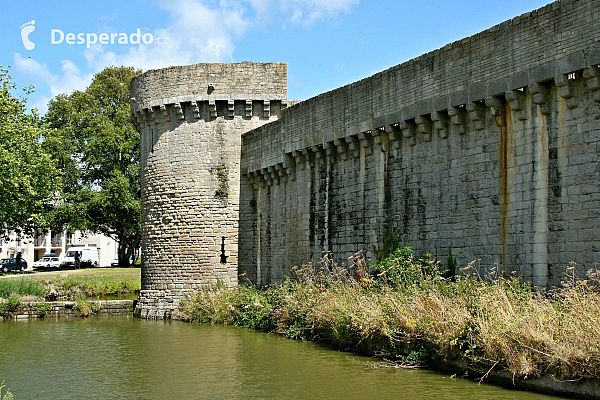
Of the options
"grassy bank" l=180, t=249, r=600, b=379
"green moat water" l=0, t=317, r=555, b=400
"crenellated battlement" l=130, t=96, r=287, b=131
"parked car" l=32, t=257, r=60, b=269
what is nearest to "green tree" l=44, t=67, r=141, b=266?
"parked car" l=32, t=257, r=60, b=269

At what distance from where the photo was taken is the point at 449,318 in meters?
10.4

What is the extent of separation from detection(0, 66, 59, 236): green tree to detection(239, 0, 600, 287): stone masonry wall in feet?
45.6

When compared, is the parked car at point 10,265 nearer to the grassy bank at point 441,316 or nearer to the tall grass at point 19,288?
the tall grass at point 19,288

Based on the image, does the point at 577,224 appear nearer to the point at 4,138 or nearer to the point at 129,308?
the point at 129,308

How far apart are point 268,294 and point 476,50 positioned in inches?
315

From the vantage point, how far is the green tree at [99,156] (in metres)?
36.9

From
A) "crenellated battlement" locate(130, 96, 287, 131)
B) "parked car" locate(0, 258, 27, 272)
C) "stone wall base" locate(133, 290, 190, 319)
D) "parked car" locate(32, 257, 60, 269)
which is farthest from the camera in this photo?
"parked car" locate(32, 257, 60, 269)

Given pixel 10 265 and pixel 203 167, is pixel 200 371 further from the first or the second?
pixel 10 265

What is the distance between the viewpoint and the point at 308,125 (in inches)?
676

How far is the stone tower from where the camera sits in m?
20.2

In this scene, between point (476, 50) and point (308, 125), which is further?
point (308, 125)

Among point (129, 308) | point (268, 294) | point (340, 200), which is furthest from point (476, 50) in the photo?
point (129, 308)

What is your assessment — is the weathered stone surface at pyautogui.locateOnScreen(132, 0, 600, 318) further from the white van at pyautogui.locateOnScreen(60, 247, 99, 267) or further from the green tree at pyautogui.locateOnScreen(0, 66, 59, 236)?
the white van at pyautogui.locateOnScreen(60, 247, 99, 267)

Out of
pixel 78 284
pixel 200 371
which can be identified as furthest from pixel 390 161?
pixel 78 284
